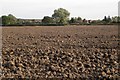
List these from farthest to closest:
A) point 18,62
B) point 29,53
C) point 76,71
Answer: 1. point 29,53
2. point 18,62
3. point 76,71

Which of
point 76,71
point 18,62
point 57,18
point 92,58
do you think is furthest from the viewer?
point 57,18

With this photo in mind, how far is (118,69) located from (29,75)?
259 cm

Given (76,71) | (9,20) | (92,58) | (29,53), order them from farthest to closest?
(9,20) → (29,53) → (92,58) → (76,71)

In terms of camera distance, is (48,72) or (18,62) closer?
(48,72)

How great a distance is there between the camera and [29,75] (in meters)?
8.20

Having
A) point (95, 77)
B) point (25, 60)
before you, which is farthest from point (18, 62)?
point (95, 77)

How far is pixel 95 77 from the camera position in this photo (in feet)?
26.6

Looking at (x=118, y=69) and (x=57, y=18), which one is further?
(x=57, y=18)

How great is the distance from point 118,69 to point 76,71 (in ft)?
4.06

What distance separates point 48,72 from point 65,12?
4164 inches

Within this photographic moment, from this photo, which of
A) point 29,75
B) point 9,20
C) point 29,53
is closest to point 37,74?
point 29,75

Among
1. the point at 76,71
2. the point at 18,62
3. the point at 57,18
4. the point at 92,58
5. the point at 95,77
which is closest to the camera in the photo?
the point at 95,77

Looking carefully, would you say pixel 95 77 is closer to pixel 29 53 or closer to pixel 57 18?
pixel 29 53

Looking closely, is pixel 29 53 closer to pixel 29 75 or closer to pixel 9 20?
pixel 29 75
